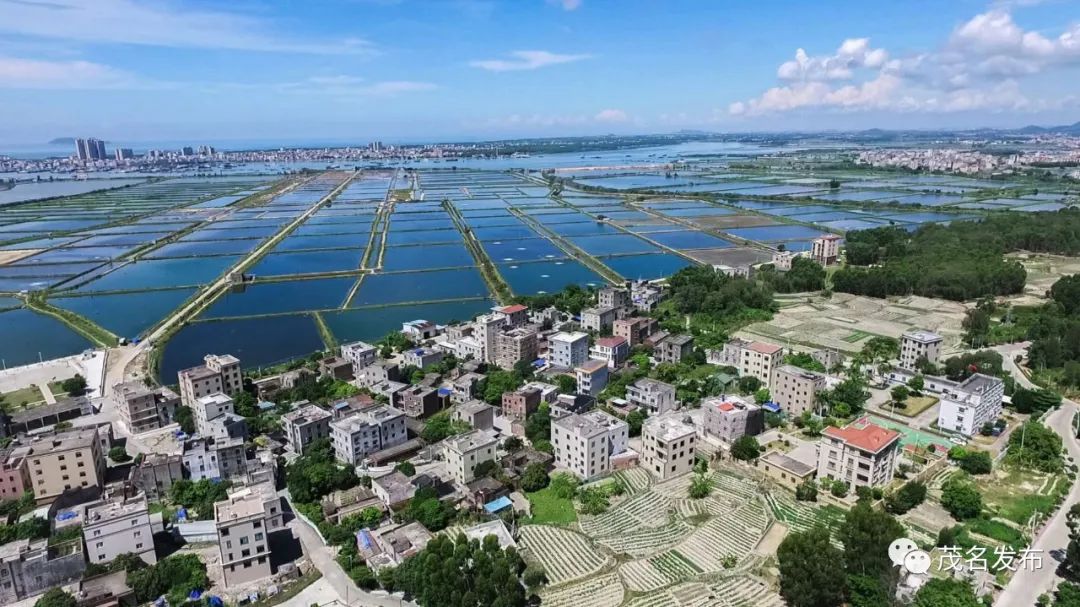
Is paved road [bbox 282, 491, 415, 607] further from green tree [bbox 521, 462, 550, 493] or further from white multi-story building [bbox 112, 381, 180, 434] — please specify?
white multi-story building [bbox 112, 381, 180, 434]

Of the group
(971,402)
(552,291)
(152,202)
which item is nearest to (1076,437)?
(971,402)

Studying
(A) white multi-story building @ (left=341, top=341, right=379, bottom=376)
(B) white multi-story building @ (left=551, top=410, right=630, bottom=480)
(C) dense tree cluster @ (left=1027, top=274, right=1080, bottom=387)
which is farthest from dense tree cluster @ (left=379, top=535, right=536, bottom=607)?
(C) dense tree cluster @ (left=1027, top=274, right=1080, bottom=387)

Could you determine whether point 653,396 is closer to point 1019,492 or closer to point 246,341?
point 1019,492

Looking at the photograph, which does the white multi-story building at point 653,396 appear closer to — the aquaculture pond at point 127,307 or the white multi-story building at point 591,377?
the white multi-story building at point 591,377

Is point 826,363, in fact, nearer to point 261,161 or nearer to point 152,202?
point 152,202

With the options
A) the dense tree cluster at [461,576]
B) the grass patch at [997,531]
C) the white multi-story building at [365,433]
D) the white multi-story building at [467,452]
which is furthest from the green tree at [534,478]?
the grass patch at [997,531]

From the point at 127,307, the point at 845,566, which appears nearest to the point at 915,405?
the point at 845,566
